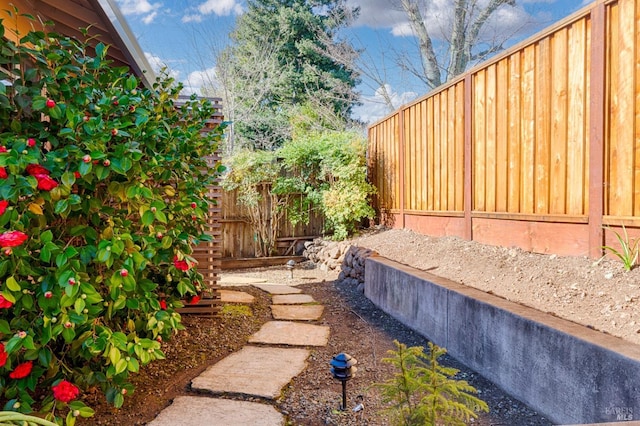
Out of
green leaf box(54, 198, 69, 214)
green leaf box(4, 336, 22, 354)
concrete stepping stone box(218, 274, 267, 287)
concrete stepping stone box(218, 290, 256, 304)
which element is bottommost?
concrete stepping stone box(218, 274, 267, 287)

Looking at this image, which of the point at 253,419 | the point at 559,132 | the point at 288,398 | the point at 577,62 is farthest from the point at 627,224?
the point at 253,419

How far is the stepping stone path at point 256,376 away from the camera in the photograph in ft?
6.79

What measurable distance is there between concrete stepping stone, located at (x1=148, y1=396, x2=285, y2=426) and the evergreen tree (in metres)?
10.7

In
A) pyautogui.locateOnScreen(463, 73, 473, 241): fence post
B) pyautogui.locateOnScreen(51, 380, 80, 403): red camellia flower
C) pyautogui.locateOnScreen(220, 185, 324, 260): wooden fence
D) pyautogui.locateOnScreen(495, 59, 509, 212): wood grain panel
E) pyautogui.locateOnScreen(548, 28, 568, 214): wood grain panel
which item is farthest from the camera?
pyautogui.locateOnScreen(220, 185, 324, 260): wooden fence

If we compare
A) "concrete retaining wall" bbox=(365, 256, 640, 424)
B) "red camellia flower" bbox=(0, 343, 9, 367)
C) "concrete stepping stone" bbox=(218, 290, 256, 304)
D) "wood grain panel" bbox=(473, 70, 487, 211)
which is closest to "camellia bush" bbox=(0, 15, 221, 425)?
"red camellia flower" bbox=(0, 343, 9, 367)

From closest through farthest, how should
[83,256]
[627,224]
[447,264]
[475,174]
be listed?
[83,256] → [627,224] → [447,264] → [475,174]

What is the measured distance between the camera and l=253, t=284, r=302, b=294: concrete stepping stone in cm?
521

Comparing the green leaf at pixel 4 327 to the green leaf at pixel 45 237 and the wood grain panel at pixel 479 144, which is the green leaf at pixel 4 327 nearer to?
the green leaf at pixel 45 237

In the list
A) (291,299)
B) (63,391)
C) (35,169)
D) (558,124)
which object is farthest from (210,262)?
(558,124)

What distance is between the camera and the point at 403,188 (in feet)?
19.6

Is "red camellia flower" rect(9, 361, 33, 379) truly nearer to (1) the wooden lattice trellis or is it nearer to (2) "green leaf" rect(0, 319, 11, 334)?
(2) "green leaf" rect(0, 319, 11, 334)

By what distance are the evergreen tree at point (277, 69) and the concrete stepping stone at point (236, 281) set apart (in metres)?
6.92

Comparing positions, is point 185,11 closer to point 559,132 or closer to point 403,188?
point 403,188

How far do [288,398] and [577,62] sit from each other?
290cm
